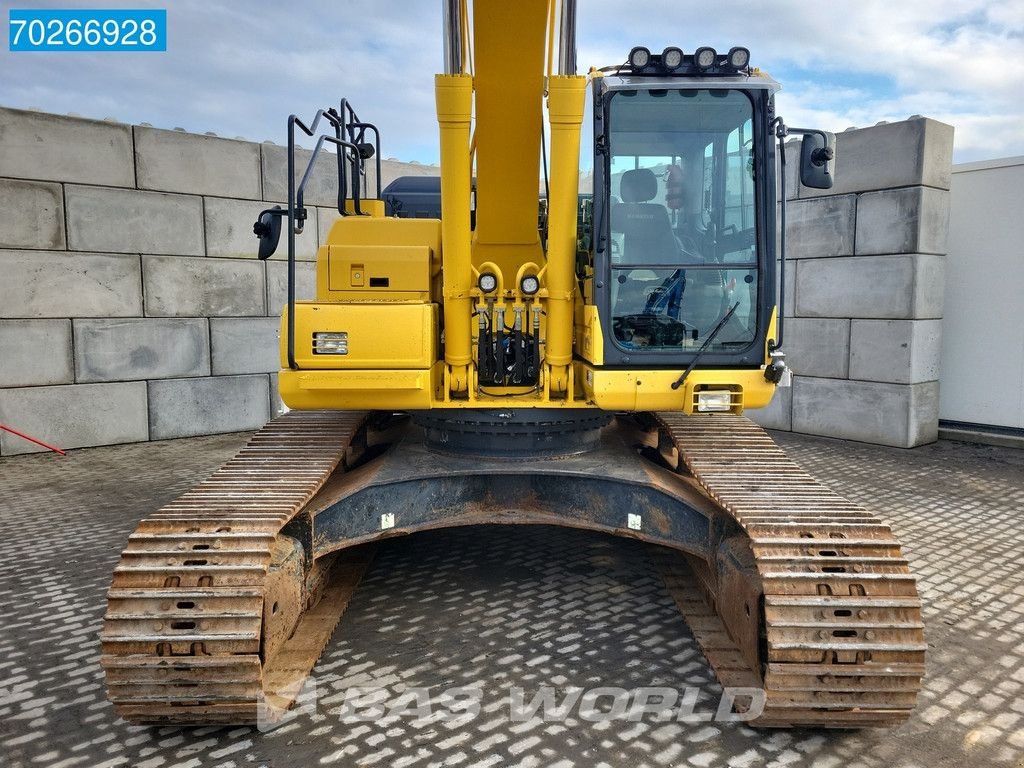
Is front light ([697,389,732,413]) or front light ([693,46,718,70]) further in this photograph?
front light ([697,389,732,413])

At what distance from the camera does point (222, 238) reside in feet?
29.2

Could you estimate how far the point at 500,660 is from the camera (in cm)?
358

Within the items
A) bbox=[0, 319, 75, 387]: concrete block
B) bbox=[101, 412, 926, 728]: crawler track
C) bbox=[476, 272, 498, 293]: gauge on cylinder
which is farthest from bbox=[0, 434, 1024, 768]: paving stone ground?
bbox=[0, 319, 75, 387]: concrete block

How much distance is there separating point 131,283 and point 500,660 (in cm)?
660

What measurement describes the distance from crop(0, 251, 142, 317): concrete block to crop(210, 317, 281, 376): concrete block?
36.5 inches

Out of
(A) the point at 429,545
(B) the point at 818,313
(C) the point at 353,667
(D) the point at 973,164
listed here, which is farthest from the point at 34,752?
(D) the point at 973,164

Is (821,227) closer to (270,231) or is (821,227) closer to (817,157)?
(817,157)

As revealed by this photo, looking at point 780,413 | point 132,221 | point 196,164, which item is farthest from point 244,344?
point 780,413

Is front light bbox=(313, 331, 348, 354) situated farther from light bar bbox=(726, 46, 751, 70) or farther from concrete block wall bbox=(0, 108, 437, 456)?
concrete block wall bbox=(0, 108, 437, 456)

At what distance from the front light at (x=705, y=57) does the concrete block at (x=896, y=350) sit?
5.24 metres

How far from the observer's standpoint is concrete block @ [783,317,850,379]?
28.1 ft

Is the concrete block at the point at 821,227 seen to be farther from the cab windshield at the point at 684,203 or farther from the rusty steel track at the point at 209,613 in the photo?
the rusty steel track at the point at 209,613
